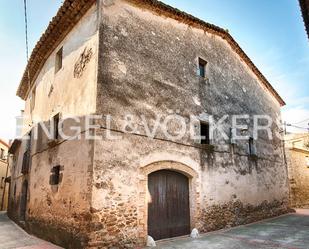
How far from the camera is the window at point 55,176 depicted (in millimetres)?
8039

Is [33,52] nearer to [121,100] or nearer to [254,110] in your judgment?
[121,100]

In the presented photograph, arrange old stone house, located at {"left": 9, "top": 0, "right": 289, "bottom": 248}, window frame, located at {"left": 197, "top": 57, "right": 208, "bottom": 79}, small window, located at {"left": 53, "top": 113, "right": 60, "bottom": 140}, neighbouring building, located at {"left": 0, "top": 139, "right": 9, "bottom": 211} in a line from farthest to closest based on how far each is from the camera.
Result: 1. neighbouring building, located at {"left": 0, "top": 139, "right": 9, "bottom": 211}
2. window frame, located at {"left": 197, "top": 57, "right": 208, "bottom": 79}
3. small window, located at {"left": 53, "top": 113, "right": 60, "bottom": 140}
4. old stone house, located at {"left": 9, "top": 0, "right": 289, "bottom": 248}

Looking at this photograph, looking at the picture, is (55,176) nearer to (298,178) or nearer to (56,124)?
(56,124)

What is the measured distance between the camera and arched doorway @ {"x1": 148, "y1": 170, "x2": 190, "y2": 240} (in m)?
7.55

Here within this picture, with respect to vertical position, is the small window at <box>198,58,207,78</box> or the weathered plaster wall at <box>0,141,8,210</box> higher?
the small window at <box>198,58,207,78</box>

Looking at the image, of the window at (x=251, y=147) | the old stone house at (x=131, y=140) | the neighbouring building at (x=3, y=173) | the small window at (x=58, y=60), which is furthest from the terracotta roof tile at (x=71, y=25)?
the neighbouring building at (x=3, y=173)

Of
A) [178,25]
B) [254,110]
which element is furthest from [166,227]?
[254,110]

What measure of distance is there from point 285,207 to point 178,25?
36.7ft

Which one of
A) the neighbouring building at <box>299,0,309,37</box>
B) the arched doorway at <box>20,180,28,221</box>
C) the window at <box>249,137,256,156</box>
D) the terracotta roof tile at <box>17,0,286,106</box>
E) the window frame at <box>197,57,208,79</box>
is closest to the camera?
the neighbouring building at <box>299,0,309,37</box>

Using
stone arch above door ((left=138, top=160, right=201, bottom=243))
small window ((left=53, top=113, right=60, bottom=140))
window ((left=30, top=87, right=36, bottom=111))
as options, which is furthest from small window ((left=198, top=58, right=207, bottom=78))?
window ((left=30, top=87, right=36, bottom=111))

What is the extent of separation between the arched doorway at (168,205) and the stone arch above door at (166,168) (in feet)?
0.52

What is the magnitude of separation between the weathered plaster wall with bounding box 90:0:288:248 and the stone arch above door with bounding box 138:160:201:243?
0.03 meters

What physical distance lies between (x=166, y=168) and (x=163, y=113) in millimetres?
1680

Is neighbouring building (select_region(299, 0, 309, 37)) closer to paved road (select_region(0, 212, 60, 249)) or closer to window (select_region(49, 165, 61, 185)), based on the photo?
window (select_region(49, 165, 61, 185))
